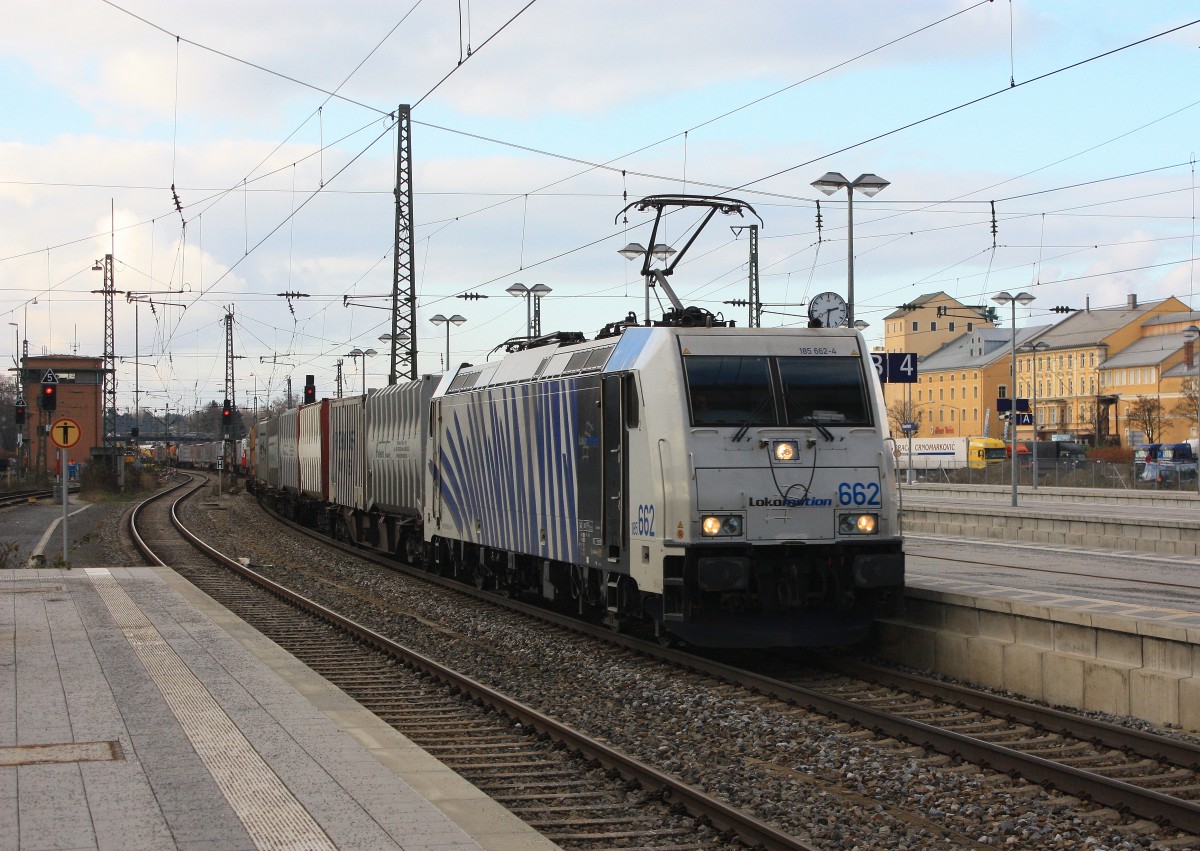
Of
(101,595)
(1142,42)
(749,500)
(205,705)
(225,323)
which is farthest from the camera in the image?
(225,323)

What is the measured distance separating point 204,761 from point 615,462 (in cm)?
603

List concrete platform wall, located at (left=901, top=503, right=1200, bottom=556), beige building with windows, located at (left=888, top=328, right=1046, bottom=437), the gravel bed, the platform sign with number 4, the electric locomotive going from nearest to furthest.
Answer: the gravel bed
the electric locomotive
concrete platform wall, located at (left=901, top=503, right=1200, bottom=556)
the platform sign with number 4
beige building with windows, located at (left=888, top=328, right=1046, bottom=437)

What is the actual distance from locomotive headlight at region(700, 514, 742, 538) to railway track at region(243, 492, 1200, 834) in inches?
49.1

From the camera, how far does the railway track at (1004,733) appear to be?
7.57 meters

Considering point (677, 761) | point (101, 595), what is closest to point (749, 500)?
point (677, 761)

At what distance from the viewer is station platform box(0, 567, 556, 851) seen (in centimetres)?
628

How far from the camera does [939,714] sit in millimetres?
10164

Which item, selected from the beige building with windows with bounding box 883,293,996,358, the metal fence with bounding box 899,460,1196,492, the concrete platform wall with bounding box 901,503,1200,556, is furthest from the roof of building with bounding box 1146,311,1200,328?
the concrete platform wall with bounding box 901,503,1200,556

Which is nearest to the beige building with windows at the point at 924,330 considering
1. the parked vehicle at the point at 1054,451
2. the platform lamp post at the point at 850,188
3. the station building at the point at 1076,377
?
the station building at the point at 1076,377

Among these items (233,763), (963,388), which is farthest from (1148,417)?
(233,763)

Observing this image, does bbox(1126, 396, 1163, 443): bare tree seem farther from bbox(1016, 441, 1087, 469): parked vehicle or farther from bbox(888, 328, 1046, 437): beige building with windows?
bbox(888, 328, 1046, 437): beige building with windows

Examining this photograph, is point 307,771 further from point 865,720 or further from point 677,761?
A: point 865,720

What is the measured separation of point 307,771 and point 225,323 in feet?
216

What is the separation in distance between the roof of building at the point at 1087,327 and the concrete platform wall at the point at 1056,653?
298ft
